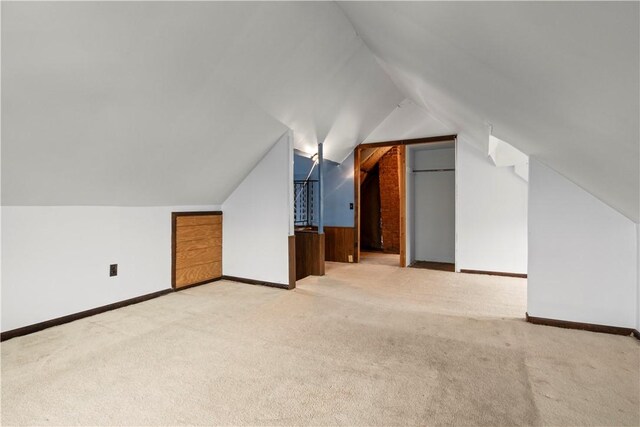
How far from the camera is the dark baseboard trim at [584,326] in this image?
2549 millimetres

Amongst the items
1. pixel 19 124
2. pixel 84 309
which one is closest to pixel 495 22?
pixel 19 124

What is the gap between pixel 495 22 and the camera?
4.15ft

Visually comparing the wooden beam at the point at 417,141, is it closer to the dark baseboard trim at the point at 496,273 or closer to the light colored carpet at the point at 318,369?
the dark baseboard trim at the point at 496,273

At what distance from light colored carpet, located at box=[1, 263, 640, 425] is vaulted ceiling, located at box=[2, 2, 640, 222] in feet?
3.75

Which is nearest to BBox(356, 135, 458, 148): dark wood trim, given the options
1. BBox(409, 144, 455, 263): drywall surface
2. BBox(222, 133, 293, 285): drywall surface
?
BBox(409, 144, 455, 263): drywall surface

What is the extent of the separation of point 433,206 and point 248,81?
4.41m

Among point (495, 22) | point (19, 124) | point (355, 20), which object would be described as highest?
point (355, 20)

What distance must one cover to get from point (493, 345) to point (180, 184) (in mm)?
3384

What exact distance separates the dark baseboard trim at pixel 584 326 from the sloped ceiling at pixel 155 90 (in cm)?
327

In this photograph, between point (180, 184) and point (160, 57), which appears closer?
point (160, 57)

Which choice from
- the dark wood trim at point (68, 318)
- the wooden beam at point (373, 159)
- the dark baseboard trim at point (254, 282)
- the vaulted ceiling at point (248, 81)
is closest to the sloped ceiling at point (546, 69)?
the vaulted ceiling at point (248, 81)

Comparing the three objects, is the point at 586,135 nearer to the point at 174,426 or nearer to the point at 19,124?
the point at 174,426

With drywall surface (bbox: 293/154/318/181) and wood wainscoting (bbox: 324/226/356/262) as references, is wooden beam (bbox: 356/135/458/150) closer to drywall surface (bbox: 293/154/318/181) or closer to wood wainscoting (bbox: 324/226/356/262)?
drywall surface (bbox: 293/154/318/181)

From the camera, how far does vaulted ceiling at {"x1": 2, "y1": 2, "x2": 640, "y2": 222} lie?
1172 millimetres
